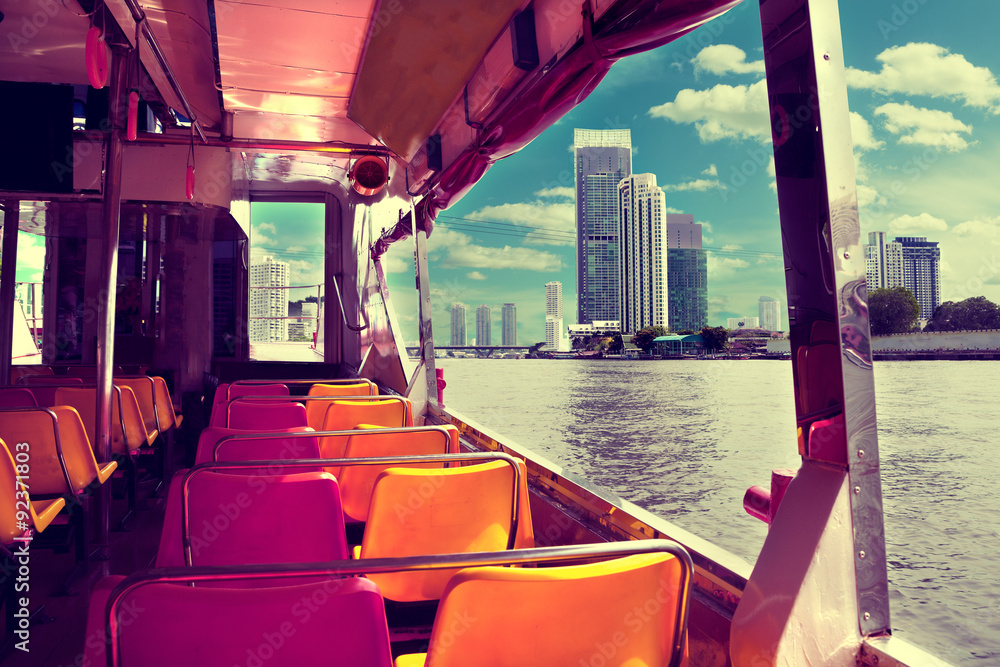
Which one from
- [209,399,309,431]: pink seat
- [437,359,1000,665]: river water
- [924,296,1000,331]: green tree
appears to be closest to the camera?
[924,296,1000,331]: green tree

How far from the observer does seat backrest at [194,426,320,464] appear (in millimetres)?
2277

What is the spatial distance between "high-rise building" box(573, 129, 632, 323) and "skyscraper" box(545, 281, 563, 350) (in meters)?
12.7

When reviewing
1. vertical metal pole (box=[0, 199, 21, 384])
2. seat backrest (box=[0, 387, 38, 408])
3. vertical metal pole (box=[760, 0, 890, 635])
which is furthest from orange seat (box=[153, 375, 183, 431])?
vertical metal pole (box=[760, 0, 890, 635])

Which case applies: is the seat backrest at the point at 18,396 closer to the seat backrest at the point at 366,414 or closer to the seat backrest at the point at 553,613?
the seat backrest at the point at 366,414

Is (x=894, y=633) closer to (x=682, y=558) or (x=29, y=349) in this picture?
(x=682, y=558)

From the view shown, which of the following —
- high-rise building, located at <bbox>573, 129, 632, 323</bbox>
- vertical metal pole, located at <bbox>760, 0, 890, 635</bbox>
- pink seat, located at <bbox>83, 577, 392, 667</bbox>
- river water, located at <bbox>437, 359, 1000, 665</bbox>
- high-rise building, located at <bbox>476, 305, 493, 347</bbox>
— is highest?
high-rise building, located at <bbox>573, 129, 632, 323</bbox>

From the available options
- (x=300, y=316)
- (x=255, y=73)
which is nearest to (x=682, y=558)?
(x=255, y=73)

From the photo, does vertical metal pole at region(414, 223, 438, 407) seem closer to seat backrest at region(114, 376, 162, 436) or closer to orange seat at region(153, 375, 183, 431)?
orange seat at region(153, 375, 183, 431)

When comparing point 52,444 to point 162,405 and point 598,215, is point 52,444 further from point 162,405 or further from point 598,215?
point 598,215

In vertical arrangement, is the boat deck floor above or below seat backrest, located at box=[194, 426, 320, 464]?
below

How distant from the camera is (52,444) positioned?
2.42m

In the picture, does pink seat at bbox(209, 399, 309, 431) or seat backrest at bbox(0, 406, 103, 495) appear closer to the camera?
seat backrest at bbox(0, 406, 103, 495)

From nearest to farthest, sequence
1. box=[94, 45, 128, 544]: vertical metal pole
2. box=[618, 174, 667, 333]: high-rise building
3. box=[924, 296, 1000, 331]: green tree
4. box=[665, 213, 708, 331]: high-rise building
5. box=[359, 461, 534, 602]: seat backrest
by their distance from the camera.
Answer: box=[359, 461, 534, 602]: seat backrest, box=[924, 296, 1000, 331]: green tree, box=[94, 45, 128, 544]: vertical metal pole, box=[665, 213, 708, 331]: high-rise building, box=[618, 174, 667, 333]: high-rise building

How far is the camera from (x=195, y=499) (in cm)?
157
